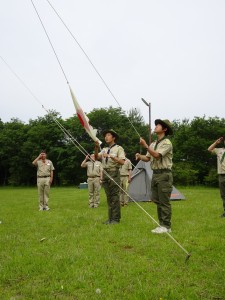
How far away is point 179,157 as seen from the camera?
43.7 m

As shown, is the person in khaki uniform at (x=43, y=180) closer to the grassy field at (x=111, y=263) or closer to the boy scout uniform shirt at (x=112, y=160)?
the grassy field at (x=111, y=263)

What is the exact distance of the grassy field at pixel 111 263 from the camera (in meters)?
4.06

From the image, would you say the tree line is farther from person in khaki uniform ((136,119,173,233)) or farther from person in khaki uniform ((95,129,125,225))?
person in khaki uniform ((136,119,173,233))

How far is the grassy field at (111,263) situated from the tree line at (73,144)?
116ft

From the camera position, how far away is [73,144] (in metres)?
44.0

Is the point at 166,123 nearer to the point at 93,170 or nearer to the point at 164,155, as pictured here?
the point at 164,155

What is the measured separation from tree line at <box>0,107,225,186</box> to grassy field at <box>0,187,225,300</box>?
35.5 meters

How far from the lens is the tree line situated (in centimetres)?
4306

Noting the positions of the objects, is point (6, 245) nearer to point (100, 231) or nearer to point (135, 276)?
point (100, 231)

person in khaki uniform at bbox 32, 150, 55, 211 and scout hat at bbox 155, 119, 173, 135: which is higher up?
scout hat at bbox 155, 119, 173, 135

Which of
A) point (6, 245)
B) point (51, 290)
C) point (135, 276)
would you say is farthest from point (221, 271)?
point (6, 245)

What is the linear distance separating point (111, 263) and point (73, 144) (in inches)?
1547

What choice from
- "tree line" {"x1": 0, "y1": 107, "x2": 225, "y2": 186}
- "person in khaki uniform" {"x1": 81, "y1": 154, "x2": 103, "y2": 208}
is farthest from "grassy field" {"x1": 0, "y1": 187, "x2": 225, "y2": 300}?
"tree line" {"x1": 0, "y1": 107, "x2": 225, "y2": 186}

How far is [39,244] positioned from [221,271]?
137 inches
